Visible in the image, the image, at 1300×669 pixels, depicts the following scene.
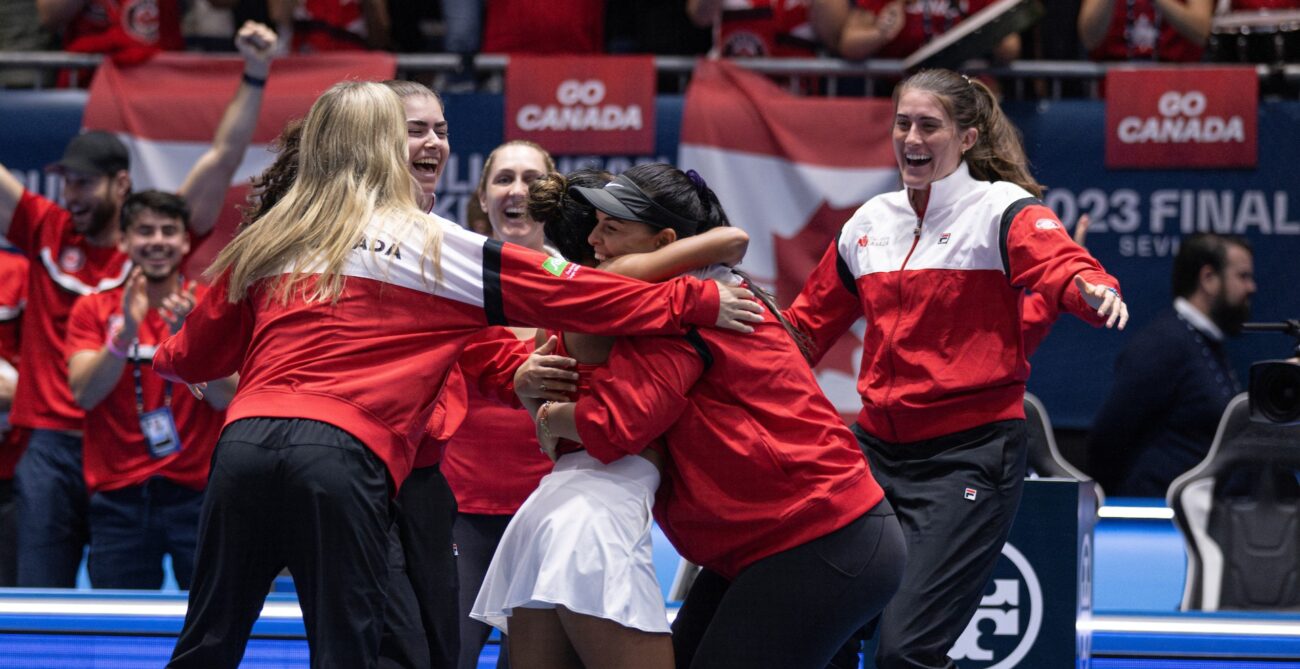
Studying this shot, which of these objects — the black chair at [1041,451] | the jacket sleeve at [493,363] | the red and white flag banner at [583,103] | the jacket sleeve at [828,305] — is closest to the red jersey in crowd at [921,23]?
the red and white flag banner at [583,103]

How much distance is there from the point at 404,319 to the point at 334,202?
26 cm

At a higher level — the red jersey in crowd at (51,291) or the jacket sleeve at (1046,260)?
the jacket sleeve at (1046,260)

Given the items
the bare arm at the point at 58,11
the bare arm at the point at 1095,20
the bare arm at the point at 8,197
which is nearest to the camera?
the bare arm at the point at 8,197

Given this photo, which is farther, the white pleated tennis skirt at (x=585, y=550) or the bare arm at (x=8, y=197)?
the bare arm at (x=8, y=197)

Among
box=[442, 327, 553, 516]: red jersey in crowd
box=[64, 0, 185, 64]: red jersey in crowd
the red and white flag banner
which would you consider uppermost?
box=[64, 0, 185, 64]: red jersey in crowd

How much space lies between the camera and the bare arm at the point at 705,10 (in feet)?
22.1

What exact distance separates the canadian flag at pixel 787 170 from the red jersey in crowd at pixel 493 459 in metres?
2.71

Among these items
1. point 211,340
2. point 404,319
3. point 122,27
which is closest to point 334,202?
point 404,319

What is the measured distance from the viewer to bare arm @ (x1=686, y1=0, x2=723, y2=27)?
6.74m

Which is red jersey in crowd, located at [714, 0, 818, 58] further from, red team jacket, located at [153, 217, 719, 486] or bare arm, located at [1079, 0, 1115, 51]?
red team jacket, located at [153, 217, 719, 486]

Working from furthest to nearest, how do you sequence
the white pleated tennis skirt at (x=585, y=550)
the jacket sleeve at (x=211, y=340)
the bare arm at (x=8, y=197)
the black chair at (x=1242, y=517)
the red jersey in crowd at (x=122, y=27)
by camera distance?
the red jersey in crowd at (x=122, y=27)
the bare arm at (x=8, y=197)
the black chair at (x=1242, y=517)
the jacket sleeve at (x=211, y=340)
the white pleated tennis skirt at (x=585, y=550)

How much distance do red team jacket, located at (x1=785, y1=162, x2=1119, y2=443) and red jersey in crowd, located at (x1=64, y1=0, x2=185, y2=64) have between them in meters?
4.19

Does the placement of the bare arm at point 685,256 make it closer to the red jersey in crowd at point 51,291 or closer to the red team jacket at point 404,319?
the red team jacket at point 404,319

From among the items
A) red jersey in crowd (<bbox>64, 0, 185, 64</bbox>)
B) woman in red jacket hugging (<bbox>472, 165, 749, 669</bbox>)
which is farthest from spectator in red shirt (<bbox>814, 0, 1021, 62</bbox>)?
woman in red jacket hugging (<bbox>472, 165, 749, 669</bbox>)
